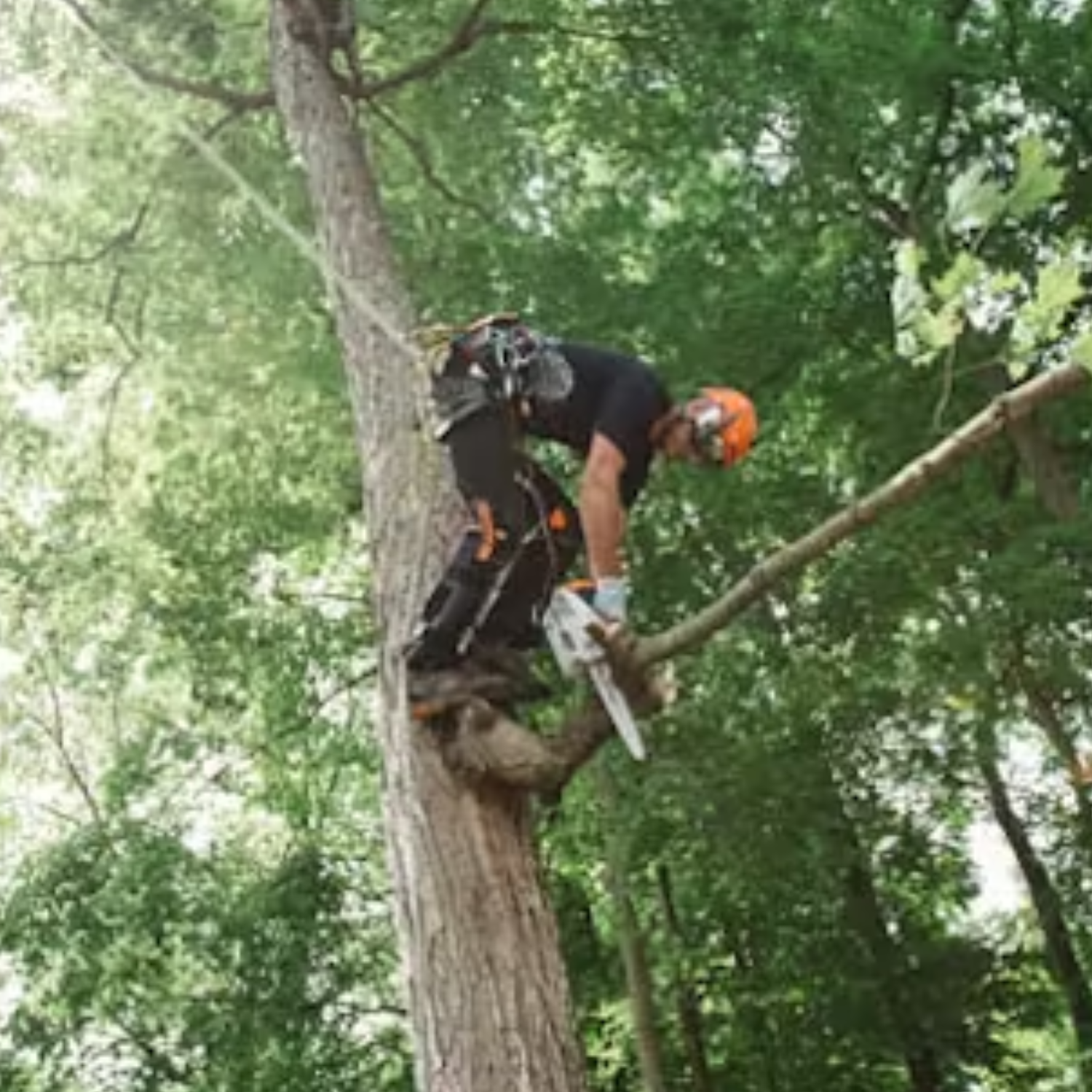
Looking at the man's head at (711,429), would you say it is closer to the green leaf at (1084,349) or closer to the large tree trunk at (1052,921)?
the green leaf at (1084,349)

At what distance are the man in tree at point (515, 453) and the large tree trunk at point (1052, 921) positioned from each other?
7.58m

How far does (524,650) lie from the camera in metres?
4.26

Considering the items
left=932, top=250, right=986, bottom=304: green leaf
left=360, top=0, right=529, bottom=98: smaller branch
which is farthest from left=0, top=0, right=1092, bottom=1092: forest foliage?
left=932, top=250, right=986, bottom=304: green leaf

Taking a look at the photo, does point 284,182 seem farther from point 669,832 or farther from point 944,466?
point 944,466

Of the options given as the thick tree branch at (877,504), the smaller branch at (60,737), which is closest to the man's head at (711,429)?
the thick tree branch at (877,504)

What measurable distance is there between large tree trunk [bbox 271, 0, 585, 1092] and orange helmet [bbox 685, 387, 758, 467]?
0.90 m

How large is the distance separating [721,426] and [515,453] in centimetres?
57

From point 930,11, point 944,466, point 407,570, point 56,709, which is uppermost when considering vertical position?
point 56,709

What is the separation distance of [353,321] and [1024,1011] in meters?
9.89

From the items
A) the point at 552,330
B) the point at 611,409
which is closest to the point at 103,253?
the point at 552,330

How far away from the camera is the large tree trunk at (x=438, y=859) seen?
11.6 ft

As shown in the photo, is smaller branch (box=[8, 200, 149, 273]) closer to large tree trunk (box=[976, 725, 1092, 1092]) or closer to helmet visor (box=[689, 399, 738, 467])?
helmet visor (box=[689, 399, 738, 467])

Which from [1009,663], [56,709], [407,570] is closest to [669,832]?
[1009,663]

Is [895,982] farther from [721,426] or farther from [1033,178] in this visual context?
[1033,178]
